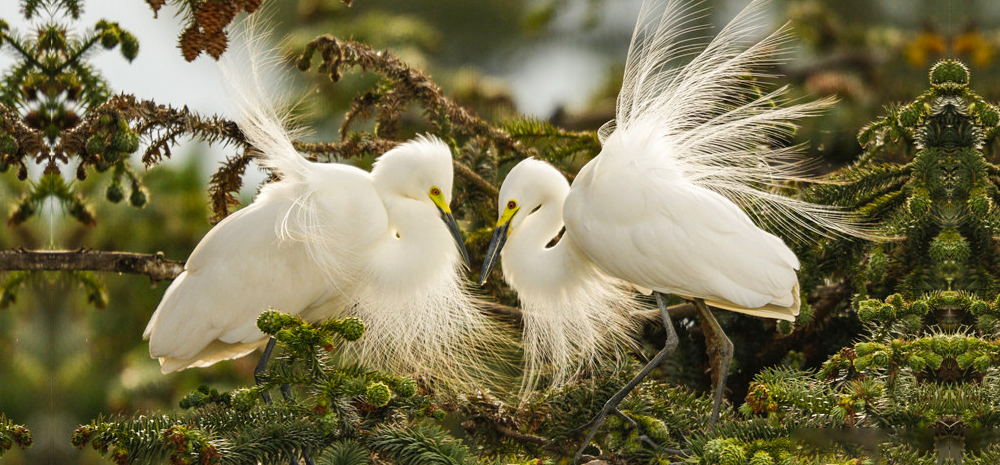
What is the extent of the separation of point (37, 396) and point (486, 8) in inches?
235

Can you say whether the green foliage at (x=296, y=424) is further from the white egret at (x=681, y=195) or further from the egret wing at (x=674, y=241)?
the egret wing at (x=674, y=241)

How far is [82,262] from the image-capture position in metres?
2.98

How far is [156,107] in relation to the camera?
9.14ft

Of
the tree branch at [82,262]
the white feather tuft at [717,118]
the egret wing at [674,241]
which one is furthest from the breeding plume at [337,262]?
A: the white feather tuft at [717,118]

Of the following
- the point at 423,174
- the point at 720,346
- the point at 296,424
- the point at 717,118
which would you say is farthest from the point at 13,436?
the point at 717,118

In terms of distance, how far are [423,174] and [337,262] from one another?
0.39 m

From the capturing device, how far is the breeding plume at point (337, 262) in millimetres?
2984

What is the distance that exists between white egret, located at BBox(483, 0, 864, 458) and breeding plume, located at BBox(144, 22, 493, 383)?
0.79 ft

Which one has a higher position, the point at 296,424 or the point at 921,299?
the point at 921,299

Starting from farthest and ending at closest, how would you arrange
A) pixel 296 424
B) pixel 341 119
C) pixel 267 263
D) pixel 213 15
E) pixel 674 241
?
pixel 341 119
pixel 267 263
pixel 674 241
pixel 213 15
pixel 296 424

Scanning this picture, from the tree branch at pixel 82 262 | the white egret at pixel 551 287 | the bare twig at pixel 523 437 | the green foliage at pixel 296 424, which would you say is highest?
the tree branch at pixel 82 262

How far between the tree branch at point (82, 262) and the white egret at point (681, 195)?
114 cm

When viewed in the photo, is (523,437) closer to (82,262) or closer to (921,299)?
(921,299)

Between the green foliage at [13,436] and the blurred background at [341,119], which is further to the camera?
the blurred background at [341,119]
